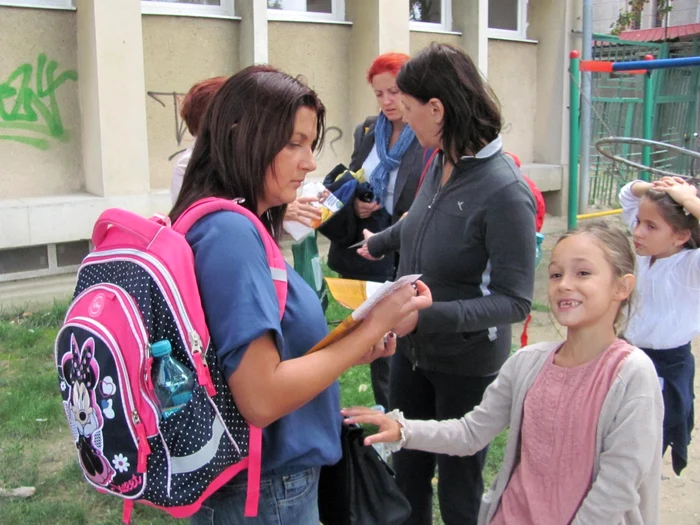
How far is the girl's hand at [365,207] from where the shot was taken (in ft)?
12.4

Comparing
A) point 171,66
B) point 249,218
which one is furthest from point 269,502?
point 171,66

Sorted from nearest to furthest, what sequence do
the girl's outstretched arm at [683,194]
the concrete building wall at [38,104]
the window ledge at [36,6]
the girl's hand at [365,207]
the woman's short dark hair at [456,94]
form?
the woman's short dark hair at [456,94] < the girl's outstretched arm at [683,194] < the girl's hand at [365,207] < the window ledge at [36,6] < the concrete building wall at [38,104]

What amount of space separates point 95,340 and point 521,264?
1.38 metres

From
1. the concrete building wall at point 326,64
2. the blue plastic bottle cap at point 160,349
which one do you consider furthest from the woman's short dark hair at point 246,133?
the concrete building wall at point 326,64

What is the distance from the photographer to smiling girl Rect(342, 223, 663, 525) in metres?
1.82

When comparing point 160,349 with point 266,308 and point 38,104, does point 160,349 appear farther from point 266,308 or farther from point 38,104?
point 38,104

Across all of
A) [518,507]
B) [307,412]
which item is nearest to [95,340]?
[307,412]

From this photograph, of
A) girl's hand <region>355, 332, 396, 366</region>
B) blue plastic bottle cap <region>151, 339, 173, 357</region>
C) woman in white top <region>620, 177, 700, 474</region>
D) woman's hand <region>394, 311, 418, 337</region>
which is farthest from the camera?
woman in white top <region>620, 177, 700, 474</region>

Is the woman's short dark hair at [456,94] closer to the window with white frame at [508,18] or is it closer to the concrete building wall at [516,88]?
the concrete building wall at [516,88]

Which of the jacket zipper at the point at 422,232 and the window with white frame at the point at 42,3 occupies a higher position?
the window with white frame at the point at 42,3

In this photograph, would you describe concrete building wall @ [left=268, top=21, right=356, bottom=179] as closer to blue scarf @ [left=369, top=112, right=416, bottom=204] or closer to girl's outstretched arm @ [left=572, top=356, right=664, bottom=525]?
blue scarf @ [left=369, top=112, right=416, bottom=204]

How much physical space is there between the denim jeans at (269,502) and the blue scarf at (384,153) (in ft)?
7.24

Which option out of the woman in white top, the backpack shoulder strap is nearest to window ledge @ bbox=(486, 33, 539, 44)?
the woman in white top

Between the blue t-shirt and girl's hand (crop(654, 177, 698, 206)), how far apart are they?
1.90 m
